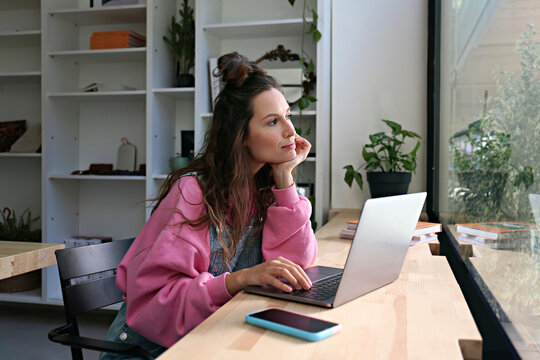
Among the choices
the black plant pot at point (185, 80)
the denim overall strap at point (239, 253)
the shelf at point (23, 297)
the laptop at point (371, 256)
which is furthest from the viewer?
the shelf at point (23, 297)

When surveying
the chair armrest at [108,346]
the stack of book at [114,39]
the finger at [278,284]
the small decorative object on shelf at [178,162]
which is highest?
the stack of book at [114,39]

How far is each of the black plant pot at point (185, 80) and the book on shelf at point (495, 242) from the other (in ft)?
6.87

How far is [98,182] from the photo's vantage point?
3.66 m

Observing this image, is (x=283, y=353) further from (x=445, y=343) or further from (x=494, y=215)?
(x=494, y=215)

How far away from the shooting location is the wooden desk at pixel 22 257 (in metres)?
1.71

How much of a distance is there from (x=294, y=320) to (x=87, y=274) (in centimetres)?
83

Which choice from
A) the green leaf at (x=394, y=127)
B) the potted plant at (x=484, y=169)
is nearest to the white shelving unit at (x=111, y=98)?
the green leaf at (x=394, y=127)

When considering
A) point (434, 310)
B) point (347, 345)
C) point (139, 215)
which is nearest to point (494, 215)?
point (434, 310)

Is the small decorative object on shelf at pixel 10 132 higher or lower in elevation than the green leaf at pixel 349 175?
higher

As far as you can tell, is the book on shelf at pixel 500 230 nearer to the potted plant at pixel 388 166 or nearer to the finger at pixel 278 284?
the finger at pixel 278 284

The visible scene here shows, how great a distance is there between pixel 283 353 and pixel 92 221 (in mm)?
3252

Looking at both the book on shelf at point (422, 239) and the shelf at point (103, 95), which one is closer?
the book on shelf at point (422, 239)

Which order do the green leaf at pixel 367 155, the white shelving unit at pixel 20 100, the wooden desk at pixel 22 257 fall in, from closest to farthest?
the wooden desk at pixel 22 257
the green leaf at pixel 367 155
the white shelving unit at pixel 20 100

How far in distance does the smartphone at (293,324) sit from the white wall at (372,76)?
222cm
